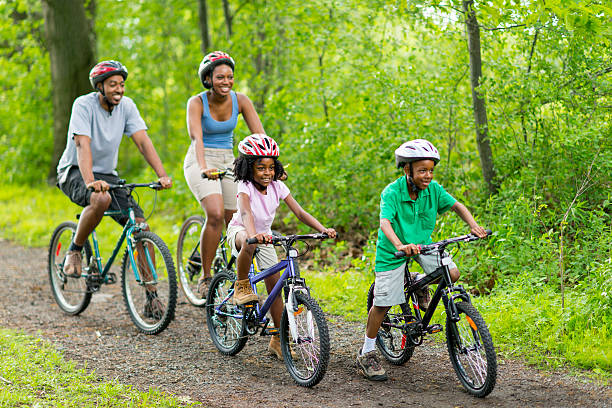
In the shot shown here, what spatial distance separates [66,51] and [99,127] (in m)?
Answer: 8.38

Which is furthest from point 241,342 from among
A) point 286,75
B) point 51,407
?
point 286,75

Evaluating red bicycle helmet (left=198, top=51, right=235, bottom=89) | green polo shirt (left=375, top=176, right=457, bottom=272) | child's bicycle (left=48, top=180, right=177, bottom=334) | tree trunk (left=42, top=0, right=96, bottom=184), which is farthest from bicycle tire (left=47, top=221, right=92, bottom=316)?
tree trunk (left=42, top=0, right=96, bottom=184)

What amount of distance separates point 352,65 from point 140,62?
839cm

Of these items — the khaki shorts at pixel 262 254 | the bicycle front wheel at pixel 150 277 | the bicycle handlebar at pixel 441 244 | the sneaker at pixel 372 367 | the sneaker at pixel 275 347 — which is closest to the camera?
the bicycle handlebar at pixel 441 244

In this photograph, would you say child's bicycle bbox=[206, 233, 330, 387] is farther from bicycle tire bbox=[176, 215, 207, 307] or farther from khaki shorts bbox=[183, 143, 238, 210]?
bicycle tire bbox=[176, 215, 207, 307]

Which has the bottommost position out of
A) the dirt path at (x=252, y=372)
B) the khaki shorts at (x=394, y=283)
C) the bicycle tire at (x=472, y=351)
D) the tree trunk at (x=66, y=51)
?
the dirt path at (x=252, y=372)

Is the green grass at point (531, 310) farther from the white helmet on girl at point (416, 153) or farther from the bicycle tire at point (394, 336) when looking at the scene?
the white helmet on girl at point (416, 153)

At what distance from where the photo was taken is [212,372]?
5270 mm

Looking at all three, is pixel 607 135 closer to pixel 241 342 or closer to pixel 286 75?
pixel 241 342

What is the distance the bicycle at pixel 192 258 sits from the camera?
21.9 feet

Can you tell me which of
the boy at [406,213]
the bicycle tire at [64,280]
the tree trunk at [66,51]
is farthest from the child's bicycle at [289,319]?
the tree trunk at [66,51]

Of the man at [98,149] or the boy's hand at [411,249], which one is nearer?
the boy's hand at [411,249]

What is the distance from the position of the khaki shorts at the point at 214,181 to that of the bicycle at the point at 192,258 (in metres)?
0.25

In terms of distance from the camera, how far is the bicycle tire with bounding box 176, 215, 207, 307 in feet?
23.3
